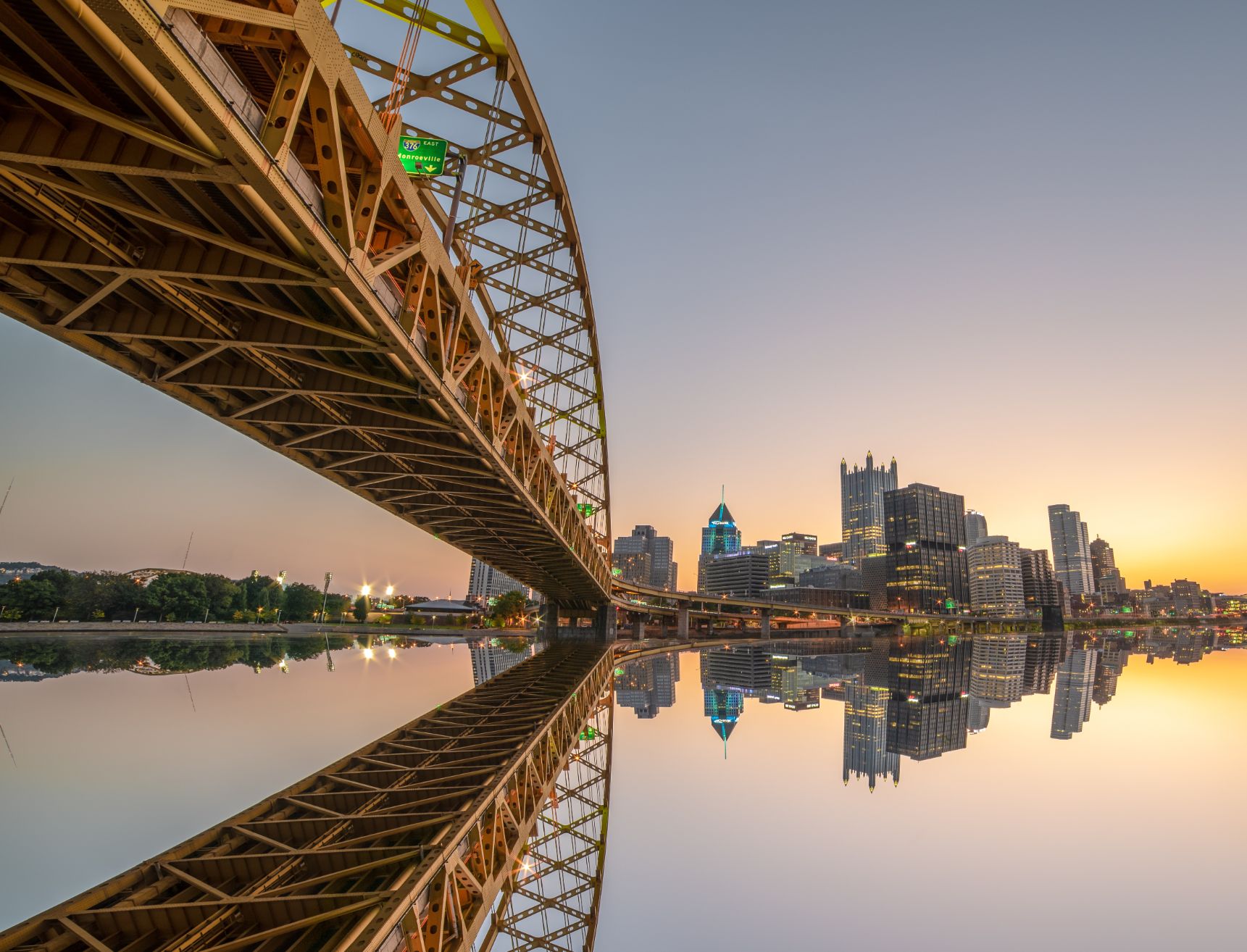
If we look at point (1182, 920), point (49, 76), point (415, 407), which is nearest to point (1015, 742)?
point (1182, 920)

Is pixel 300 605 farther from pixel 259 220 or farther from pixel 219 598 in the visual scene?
pixel 259 220

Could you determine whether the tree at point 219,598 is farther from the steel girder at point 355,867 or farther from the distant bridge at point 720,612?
the steel girder at point 355,867

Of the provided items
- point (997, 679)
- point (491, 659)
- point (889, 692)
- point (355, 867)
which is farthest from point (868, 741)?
point (491, 659)

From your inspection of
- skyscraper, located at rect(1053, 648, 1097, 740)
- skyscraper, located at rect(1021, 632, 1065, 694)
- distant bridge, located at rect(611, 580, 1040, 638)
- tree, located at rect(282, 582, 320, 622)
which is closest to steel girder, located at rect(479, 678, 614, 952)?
skyscraper, located at rect(1053, 648, 1097, 740)

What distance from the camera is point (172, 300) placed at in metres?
13.6

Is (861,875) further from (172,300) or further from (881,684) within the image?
(881,684)

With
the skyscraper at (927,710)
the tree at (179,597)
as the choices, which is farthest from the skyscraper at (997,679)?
the tree at (179,597)

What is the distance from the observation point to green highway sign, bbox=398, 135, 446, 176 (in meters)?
14.9

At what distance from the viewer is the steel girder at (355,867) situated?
5.67 metres

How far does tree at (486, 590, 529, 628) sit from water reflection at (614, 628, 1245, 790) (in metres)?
73.7

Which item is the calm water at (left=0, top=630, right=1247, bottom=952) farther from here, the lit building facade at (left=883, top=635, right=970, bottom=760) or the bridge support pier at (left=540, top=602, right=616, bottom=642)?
the bridge support pier at (left=540, top=602, right=616, bottom=642)

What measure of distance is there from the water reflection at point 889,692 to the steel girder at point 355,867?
6.01 m

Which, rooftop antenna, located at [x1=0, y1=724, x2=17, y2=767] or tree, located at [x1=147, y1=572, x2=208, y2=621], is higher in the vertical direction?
rooftop antenna, located at [x1=0, y1=724, x2=17, y2=767]

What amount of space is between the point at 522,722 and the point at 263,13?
16.1 meters
